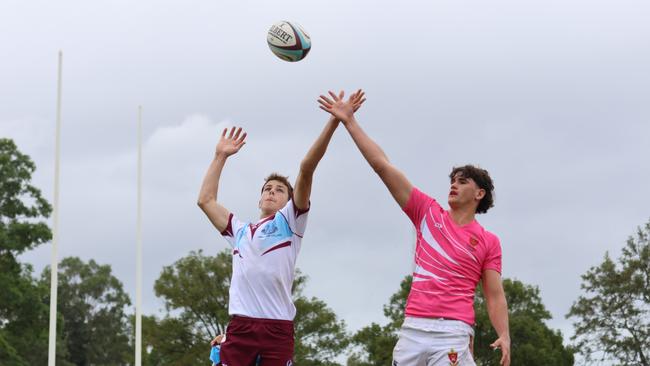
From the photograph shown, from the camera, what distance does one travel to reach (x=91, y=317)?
78.2 metres

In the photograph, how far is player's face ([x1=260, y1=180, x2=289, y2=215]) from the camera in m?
9.19

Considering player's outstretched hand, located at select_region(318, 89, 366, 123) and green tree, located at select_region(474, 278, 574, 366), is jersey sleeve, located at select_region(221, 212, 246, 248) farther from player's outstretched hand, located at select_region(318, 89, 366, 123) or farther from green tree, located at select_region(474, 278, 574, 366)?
green tree, located at select_region(474, 278, 574, 366)

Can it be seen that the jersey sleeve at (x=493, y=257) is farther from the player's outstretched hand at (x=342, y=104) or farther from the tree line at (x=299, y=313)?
the tree line at (x=299, y=313)

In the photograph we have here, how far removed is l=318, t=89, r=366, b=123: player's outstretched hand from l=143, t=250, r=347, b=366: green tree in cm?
3774

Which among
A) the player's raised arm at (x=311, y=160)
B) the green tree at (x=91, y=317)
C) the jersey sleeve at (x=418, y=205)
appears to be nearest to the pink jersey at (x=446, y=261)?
the jersey sleeve at (x=418, y=205)

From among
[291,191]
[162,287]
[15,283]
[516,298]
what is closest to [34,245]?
[15,283]

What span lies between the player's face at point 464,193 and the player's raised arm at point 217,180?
210 cm

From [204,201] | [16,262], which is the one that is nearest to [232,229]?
[204,201]

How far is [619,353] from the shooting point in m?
44.8

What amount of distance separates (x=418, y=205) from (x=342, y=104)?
95cm

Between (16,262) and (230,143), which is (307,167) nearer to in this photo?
(230,143)

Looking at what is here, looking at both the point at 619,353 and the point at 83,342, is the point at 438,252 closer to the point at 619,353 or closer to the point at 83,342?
the point at 619,353

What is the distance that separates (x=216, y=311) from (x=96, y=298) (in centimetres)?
3490

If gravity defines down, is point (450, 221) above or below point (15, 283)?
below
